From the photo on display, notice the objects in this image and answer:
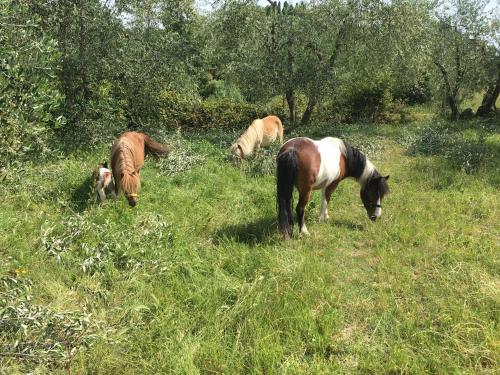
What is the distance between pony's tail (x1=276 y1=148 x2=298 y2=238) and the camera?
5434 millimetres

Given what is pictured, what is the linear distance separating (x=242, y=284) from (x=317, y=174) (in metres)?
2.27

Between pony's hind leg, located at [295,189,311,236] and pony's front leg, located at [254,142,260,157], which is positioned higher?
pony's front leg, located at [254,142,260,157]

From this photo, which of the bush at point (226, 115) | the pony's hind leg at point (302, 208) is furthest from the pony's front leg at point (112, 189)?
the bush at point (226, 115)

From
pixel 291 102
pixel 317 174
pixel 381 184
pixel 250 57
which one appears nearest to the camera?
pixel 317 174

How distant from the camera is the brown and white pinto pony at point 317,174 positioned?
18.1 feet

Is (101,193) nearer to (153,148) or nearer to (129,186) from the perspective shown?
(129,186)

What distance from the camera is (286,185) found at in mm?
5504

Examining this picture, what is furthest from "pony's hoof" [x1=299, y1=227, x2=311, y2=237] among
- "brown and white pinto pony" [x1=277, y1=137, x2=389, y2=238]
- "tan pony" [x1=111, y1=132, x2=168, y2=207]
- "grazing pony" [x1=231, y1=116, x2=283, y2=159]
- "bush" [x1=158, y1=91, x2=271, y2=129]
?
"bush" [x1=158, y1=91, x2=271, y2=129]

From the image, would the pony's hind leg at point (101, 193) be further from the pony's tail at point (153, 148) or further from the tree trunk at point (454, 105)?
the tree trunk at point (454, 105)

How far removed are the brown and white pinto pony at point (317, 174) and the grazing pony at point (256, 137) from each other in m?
3.53

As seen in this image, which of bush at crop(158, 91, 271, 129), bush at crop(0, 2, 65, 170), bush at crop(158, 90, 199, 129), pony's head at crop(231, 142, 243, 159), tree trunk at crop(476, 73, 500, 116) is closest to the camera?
bush at crop(0, 2, 65, 170)

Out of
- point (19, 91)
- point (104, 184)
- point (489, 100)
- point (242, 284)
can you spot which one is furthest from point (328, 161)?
point (489, 100)

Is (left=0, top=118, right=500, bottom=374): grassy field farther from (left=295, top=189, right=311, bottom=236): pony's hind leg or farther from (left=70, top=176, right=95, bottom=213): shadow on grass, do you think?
(left=295, top=189, right=311, bottom=236): pony's hind leg

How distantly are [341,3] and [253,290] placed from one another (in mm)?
11348
